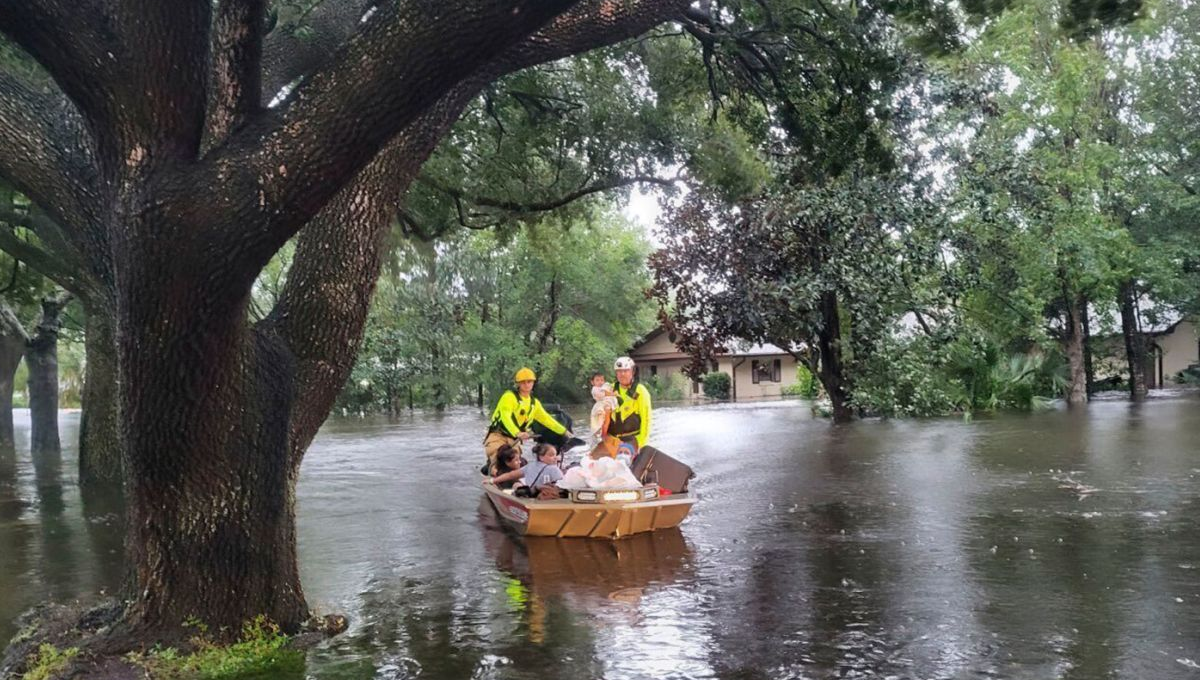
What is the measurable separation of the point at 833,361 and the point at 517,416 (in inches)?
643

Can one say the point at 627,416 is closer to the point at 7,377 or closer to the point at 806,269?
the point at 806,269

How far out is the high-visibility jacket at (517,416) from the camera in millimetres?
11656

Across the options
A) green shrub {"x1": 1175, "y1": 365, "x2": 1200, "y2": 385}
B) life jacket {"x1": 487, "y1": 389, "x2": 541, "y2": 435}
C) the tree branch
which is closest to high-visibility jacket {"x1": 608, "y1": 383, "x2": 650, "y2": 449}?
life jacket {"x1": 487, "y1": 389, "x2": 541, "y2": 435}

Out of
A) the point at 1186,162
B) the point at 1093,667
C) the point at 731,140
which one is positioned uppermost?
the point at 1186,162

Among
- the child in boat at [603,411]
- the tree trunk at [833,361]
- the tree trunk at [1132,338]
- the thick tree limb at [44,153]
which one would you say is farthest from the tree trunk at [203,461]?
the tree trunk at [1132,338]

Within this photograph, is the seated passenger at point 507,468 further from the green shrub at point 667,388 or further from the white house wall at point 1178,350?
the white house wall at point 1178,350

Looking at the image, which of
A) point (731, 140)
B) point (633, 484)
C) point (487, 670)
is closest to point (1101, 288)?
point (731, 140)

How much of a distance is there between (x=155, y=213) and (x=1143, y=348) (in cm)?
3991

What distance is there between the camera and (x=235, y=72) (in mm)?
5684

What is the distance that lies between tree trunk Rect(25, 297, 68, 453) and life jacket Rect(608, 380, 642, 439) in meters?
18.2

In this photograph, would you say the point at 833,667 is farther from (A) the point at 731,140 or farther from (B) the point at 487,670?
(A) the point at 731,140

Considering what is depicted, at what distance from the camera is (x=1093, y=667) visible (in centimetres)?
578

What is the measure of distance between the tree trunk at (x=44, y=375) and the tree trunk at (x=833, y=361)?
62.5 ft

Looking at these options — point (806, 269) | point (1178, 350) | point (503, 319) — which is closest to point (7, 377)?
point (503, 319)
